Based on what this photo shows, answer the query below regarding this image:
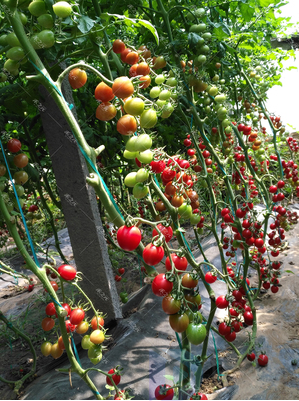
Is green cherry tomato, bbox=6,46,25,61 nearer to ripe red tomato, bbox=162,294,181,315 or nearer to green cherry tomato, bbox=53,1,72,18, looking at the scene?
green cherry tomato, bbox=53,1,72,18

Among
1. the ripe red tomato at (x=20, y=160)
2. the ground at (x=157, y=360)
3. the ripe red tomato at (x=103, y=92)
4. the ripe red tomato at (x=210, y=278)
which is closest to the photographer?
the ripe red tomato at (x=103, y=92)

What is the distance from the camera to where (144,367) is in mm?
1332

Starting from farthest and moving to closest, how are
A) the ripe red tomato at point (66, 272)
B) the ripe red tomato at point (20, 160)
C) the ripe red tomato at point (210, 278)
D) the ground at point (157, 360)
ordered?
1. the ground at point (157, 360)
2. the ripe red tomato at point (20, 160)
3. the ripe red tomato at point (210, 278)
4. the ripe red tomato at point (66, 272)

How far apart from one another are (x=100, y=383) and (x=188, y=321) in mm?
869

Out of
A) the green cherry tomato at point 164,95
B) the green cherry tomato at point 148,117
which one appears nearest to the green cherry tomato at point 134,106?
the green cherry tomato at point 148,117

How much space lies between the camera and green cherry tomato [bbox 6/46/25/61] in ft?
2.51

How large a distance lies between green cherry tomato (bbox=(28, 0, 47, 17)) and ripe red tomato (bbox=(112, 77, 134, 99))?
14.2 inches

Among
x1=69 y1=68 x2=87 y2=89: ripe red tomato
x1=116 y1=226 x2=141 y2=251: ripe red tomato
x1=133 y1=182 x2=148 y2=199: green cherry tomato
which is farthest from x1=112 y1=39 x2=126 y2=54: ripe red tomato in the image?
x1=116 y1=226 x2=141 y2=251: ripe red tomato

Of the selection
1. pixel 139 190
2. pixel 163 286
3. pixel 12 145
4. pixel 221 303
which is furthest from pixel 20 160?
pixel 221 303

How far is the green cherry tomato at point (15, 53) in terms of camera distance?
764 millimetres

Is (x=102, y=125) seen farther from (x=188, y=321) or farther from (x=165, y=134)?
(x=188, y=321)

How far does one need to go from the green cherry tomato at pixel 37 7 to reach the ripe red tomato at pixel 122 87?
360 millimetres

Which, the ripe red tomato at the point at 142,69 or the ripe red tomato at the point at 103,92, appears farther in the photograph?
the ripe red tomato at the point at 142,69

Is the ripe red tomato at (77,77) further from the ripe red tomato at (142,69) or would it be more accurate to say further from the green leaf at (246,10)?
the green leaf at (246,10)
